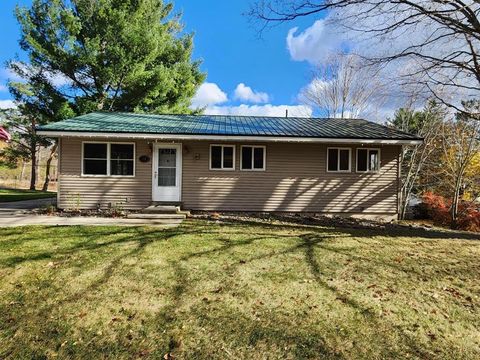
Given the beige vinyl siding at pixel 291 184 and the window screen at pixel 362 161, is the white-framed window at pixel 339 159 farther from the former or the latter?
the window screen at pixel 362 161

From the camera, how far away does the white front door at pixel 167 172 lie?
11352mm

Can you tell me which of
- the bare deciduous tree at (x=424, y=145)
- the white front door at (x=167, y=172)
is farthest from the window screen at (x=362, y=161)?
the white front door at (x=167, y=172)

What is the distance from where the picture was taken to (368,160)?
39.0 ft

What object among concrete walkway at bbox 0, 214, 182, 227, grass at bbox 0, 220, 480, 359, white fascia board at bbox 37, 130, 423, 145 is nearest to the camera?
grass at bbox 0, 220, 480, 359

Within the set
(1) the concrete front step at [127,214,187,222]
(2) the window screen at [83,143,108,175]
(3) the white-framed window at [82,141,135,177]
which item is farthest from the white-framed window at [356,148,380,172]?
(2) the window screen at [83,143,108,175]

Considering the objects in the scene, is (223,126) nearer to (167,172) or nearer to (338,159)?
(167,172)

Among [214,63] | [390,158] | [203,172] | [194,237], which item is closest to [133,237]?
[194,237]

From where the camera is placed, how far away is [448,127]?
17.7 metres

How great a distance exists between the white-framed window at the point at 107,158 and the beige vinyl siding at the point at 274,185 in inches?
8.3

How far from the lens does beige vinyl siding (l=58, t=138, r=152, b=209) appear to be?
434 inches

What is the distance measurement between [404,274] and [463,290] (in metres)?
0.79

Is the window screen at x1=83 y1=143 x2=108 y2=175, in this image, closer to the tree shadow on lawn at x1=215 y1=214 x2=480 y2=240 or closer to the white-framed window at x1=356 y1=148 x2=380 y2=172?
the tree shadow on lawn at x1=215 y1=214 x2=480 y2=240

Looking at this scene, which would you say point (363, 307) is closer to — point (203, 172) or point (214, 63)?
point (203, 172)

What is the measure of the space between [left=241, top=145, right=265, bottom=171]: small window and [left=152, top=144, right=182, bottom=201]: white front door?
2.20m
